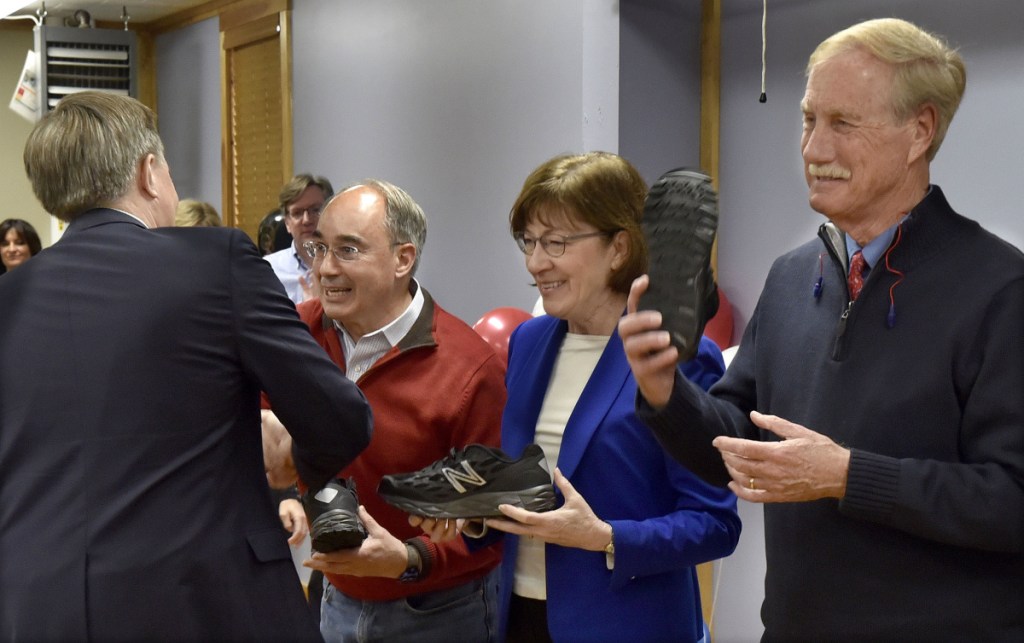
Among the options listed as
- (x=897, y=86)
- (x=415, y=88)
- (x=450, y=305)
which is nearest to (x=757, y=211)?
(x=450, y=305)

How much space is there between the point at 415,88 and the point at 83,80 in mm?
2666

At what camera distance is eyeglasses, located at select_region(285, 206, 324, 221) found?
4.20 m

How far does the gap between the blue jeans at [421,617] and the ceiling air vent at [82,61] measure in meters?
4.79

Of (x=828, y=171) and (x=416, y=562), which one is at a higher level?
(x=828, y=171)

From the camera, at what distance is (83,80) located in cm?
614

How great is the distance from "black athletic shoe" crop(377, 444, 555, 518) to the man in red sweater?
16 cm

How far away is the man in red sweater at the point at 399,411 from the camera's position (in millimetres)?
1990

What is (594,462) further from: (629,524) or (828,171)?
(828,171)

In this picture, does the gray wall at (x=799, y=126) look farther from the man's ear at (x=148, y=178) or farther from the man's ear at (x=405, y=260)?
the man's ear at (x=148, y=178)

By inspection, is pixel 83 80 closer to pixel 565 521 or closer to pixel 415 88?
pixel 415 88

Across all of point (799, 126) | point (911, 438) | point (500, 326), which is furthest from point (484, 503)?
point (799, 126)

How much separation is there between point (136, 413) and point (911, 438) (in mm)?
1060

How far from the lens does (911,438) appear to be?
1.43 metres

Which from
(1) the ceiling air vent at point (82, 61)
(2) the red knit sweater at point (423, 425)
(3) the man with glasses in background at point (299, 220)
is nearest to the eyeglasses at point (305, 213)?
(3) the man with glasses in background at point (299, 220)
